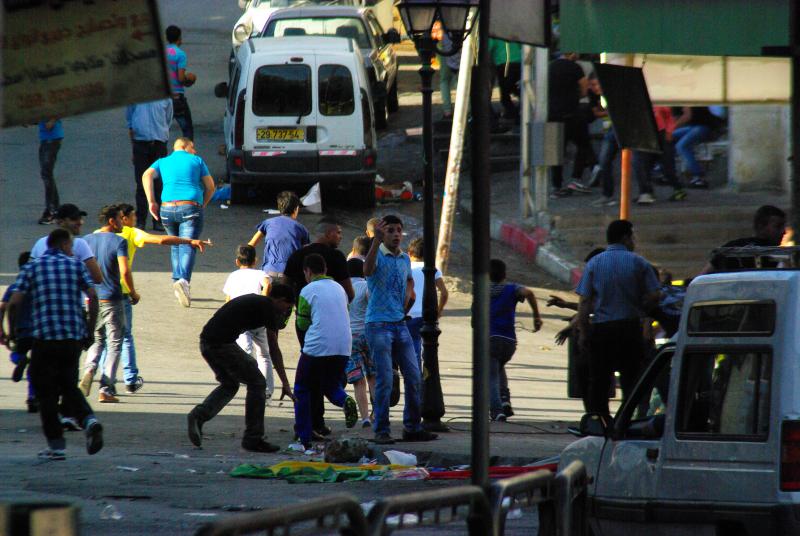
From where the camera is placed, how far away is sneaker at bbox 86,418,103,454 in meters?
10.0

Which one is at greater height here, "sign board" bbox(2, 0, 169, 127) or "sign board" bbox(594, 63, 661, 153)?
"sign board" bbox(2, 0, 169, 127)

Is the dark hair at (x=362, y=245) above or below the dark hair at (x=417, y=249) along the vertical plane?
above

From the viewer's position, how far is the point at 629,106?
12461 millimetres

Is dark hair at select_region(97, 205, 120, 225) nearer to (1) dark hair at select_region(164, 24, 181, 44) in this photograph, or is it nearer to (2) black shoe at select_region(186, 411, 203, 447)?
(2) black shoe at select_region(186, 411, 203, 447)

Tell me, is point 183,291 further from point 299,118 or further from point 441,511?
point 441,511

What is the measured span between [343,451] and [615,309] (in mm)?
2344

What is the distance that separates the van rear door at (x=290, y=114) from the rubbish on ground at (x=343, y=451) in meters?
10.1

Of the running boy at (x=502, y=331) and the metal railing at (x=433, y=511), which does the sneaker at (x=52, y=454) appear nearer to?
the running boy at (x=502, y=331)

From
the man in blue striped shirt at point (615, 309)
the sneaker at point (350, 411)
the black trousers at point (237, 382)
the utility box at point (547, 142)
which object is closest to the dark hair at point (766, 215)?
the man in blue striped shirt at point (615, 309)

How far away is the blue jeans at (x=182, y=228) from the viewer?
16156 mm

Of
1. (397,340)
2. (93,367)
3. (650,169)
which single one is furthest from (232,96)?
(397,340)

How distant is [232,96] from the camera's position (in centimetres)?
2144

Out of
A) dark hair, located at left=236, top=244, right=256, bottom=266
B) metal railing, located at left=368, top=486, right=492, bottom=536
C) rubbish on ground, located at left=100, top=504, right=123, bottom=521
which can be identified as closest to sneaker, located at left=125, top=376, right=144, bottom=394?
dark hair, located at left=236, top=244, right=256, bottom=266

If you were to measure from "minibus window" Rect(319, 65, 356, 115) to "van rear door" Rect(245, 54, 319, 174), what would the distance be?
0.19 meters
